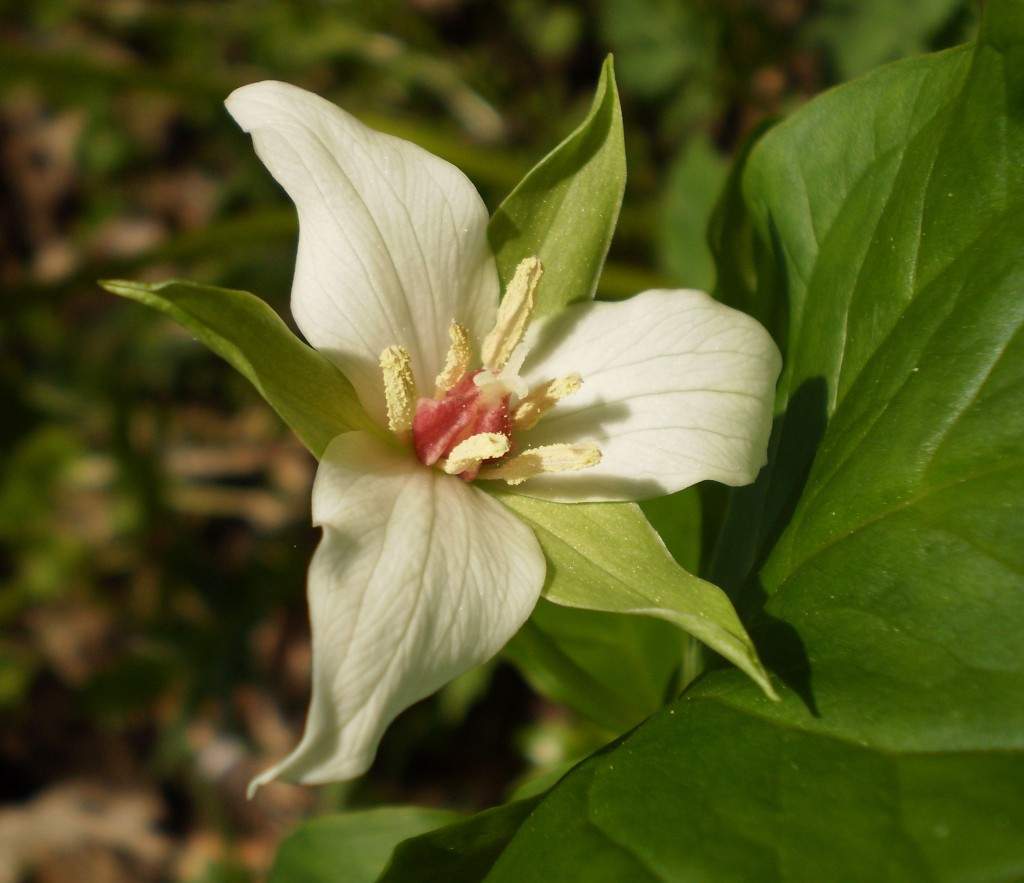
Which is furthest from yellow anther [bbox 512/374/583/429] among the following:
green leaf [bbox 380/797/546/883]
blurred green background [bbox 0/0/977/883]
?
blurred green background [bbox 0/0/977/883]

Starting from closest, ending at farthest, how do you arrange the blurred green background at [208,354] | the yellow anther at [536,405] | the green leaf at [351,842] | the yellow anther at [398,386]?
1. the yellow anther at [398,386]
2. the yellow anther at [536,405]
3. the green leaf at [351,842]
4. the blurred green background at [208,354]

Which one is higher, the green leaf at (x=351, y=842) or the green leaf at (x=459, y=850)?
the green leaf at (x=459, y=850)

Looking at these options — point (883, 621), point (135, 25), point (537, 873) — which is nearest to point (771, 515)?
point (883, 621)

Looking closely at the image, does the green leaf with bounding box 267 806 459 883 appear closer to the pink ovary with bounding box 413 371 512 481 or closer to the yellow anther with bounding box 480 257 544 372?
the pink ovary with bounding box 413 371 512 481

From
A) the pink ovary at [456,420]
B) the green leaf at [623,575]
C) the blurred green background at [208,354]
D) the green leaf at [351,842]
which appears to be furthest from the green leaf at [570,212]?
the blurred green background at [208,354]

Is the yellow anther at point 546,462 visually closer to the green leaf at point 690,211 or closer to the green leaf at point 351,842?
the green leaf at point 351,842

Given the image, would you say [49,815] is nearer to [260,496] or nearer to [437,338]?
[260,496]

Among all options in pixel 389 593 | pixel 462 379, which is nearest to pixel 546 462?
pixel 462 379
